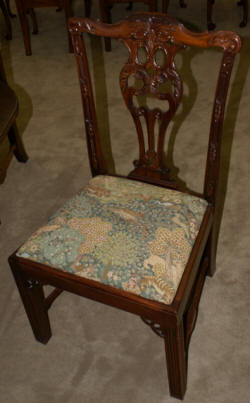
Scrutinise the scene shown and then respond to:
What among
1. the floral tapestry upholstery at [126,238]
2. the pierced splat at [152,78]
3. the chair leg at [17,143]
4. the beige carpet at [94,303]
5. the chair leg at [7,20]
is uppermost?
the pierced splat at [152,78]

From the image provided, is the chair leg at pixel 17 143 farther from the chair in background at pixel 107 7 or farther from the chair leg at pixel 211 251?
the chair in background at pixel 107 7

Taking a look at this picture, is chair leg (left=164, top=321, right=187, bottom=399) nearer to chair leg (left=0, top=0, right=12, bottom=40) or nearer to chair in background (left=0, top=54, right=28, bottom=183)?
chair in background (left=0, top=54, right=28, bottom=183)

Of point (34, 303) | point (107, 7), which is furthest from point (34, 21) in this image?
point (34, 303)

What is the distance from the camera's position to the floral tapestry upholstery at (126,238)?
4.21ft

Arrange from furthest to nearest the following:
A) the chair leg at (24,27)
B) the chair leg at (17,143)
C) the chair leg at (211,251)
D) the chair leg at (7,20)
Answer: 1. the chair leg at (7,20)
2. the chair leg at (24,27)
3. the chair leg at (17,143)
4. the chair leg at (211,251)

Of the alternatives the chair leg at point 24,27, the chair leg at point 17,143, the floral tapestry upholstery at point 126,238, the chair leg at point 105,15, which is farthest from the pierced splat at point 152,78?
the chair leg at point 24,27

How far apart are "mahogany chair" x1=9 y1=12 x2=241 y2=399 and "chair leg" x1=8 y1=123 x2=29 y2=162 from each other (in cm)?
96

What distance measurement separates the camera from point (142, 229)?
1.37m

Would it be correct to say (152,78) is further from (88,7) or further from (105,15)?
(88,7)

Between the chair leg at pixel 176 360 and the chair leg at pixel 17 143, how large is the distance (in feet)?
4.94

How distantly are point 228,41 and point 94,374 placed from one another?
1.12 m

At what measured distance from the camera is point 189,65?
3.26 m

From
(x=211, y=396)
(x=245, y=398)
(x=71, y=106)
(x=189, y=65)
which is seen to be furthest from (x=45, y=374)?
(x=189, y=65)

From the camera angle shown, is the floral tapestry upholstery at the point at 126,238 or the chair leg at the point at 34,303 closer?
the floral tapestry upholstery at the point at 126,238
